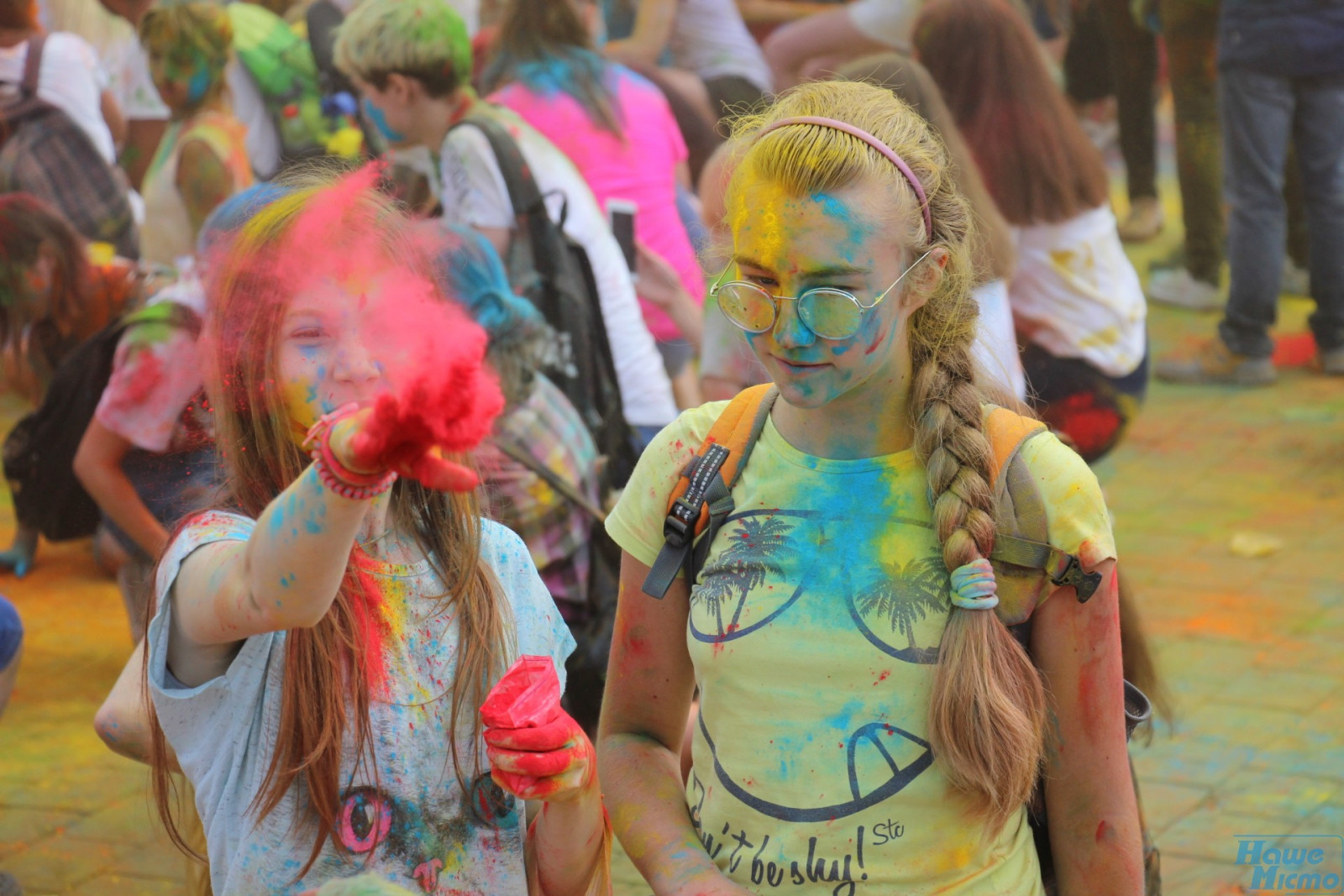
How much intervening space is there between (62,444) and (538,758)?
11.9ft

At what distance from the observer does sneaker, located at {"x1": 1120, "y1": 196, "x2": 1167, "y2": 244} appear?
922 centimetres

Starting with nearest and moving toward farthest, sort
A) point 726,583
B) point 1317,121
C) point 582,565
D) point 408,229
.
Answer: point 726,583
point 408,229
point 582,565
point 1317,121

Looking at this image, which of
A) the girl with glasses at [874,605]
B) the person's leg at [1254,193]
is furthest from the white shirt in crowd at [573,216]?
the person's leg at [1254,193]

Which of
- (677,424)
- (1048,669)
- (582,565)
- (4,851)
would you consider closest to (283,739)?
(677,424)

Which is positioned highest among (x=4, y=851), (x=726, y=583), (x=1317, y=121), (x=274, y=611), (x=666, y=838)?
(x=274, y=611)

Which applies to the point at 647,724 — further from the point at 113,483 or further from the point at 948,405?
the point at 113,483

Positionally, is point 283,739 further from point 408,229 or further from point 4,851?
point 4,851

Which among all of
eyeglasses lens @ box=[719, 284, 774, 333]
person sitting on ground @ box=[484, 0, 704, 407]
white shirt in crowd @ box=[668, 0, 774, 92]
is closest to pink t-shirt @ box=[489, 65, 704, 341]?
person sitting on ground @ box=[484, 0, 704, 407]

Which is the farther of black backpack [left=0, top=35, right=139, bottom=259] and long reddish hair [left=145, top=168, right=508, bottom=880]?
black backpack [left=0, top=35, right=139, bottom=259]

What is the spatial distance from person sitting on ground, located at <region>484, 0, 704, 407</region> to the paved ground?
6.79 feet

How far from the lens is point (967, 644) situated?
5.64 feet

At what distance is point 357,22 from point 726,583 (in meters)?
3.28

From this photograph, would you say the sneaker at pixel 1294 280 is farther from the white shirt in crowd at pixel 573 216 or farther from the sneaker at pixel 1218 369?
the white shirt in crowd at pixel 573 216

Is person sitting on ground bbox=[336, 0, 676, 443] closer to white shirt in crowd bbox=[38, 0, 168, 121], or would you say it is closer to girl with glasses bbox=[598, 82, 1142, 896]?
girl with glasses bbox=[598, 82, 1142, 896]
